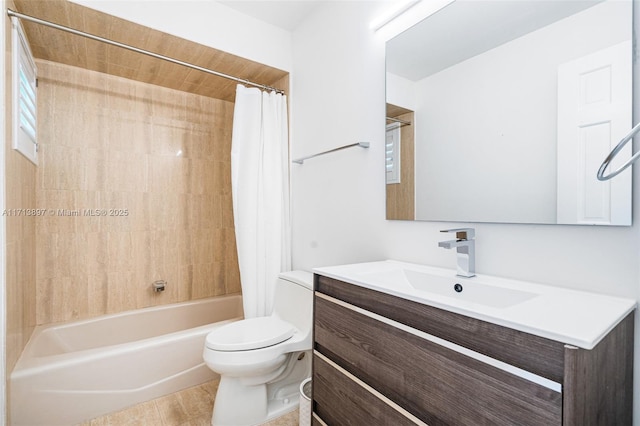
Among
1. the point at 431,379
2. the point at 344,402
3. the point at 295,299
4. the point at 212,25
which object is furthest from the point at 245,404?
the point at 212,25

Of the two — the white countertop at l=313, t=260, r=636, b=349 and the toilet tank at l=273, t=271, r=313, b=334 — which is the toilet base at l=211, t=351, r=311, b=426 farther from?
the white countertop at l=313, t=260, r=636, b=349

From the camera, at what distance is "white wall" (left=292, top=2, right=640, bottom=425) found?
0.96 metres

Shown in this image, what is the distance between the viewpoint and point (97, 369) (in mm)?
1678

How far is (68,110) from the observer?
2.19m

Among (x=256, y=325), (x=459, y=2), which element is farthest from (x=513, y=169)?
(x=256, y=325)

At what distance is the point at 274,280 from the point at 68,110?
1.86 meters

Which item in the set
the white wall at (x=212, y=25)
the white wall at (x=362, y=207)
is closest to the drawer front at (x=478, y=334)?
the white wall at (x=362, y=207)

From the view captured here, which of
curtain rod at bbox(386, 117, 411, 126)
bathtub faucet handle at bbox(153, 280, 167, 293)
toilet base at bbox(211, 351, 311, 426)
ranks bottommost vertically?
toilet base at bbox(211, 351, 311, 426)

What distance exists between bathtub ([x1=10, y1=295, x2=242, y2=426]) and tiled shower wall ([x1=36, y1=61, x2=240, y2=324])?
17cm

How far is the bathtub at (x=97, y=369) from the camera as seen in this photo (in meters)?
1.53

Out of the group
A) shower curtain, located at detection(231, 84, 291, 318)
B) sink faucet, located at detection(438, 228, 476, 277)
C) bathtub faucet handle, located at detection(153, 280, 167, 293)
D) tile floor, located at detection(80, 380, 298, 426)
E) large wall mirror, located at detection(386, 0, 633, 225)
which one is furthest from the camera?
bathtub faucet handle, located at detection(153, 280, 167, 293)

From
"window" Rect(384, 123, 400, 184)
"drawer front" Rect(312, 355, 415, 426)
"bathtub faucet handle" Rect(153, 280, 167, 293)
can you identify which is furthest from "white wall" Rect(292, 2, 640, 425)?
"bathtub faucet handle" Rect(153, 280, 167, 293)

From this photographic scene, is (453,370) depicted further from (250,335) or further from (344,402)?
(250,335)

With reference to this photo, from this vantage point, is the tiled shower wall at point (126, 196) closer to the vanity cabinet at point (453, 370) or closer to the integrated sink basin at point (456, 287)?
the vanity cabinet at point (453, 370)
